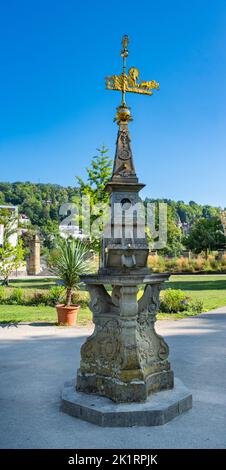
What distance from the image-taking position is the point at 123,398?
14.4 ft

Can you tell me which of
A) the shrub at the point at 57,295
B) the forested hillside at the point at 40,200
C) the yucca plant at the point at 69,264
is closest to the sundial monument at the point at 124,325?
the yucca plant at the point at 69,264

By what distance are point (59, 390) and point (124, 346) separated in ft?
4.38

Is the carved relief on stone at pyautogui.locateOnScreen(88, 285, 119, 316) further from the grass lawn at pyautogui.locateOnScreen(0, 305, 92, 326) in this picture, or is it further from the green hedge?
the green hedge

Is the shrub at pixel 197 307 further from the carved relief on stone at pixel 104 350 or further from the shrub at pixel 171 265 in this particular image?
the shrub at pixel 171 265

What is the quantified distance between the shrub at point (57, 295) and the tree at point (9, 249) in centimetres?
172

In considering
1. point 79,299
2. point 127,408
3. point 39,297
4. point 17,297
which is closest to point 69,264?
point 79,299

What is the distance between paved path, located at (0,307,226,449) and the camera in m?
3.68

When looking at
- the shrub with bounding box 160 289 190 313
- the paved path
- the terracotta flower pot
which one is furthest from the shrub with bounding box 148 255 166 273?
the paved path

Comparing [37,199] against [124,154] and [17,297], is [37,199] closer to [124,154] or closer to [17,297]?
[17,297]

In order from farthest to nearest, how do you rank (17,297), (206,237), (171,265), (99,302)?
(206,237) → (171,265) → (17,297) → (99,302)

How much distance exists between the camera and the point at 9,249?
47.2 feet

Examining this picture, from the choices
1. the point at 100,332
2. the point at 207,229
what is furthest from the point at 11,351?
the point at 207,229

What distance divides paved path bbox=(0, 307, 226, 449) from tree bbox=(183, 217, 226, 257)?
32.1m

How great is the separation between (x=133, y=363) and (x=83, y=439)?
1.06 meters
